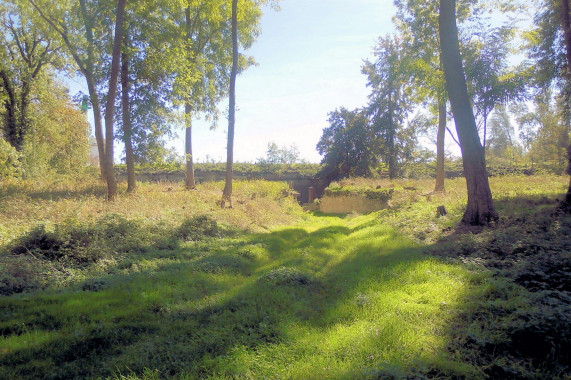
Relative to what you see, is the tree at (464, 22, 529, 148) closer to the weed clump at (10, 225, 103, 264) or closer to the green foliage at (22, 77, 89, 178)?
the weed clump at (10, 225, 103, 264)

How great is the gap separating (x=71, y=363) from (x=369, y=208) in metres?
19.5

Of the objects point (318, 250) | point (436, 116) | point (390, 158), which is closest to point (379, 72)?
point (390, 158)

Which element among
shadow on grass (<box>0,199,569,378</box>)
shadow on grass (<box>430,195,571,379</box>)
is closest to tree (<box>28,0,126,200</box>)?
shadow on grass (<box>0,199,569,378</box>)

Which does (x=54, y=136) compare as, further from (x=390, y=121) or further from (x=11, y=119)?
(x=390, y=121)

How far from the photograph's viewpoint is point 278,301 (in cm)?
577

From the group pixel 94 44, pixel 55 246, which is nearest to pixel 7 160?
pixel 94 44

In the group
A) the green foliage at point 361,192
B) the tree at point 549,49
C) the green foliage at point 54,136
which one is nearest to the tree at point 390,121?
the green foliage at point 361,192

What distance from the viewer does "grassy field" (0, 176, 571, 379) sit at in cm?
361

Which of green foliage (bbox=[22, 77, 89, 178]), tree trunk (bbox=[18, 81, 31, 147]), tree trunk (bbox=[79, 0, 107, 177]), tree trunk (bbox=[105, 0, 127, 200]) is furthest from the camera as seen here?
green foliage (bbox=[22, 77, 89, 178])

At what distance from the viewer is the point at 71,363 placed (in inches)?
149

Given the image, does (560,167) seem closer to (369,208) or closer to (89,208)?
(369,208)

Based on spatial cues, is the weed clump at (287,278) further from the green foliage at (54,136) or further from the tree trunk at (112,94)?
the green foliage at (54,136)

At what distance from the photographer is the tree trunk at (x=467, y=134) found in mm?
9328

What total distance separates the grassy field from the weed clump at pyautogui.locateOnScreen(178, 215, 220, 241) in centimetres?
9
